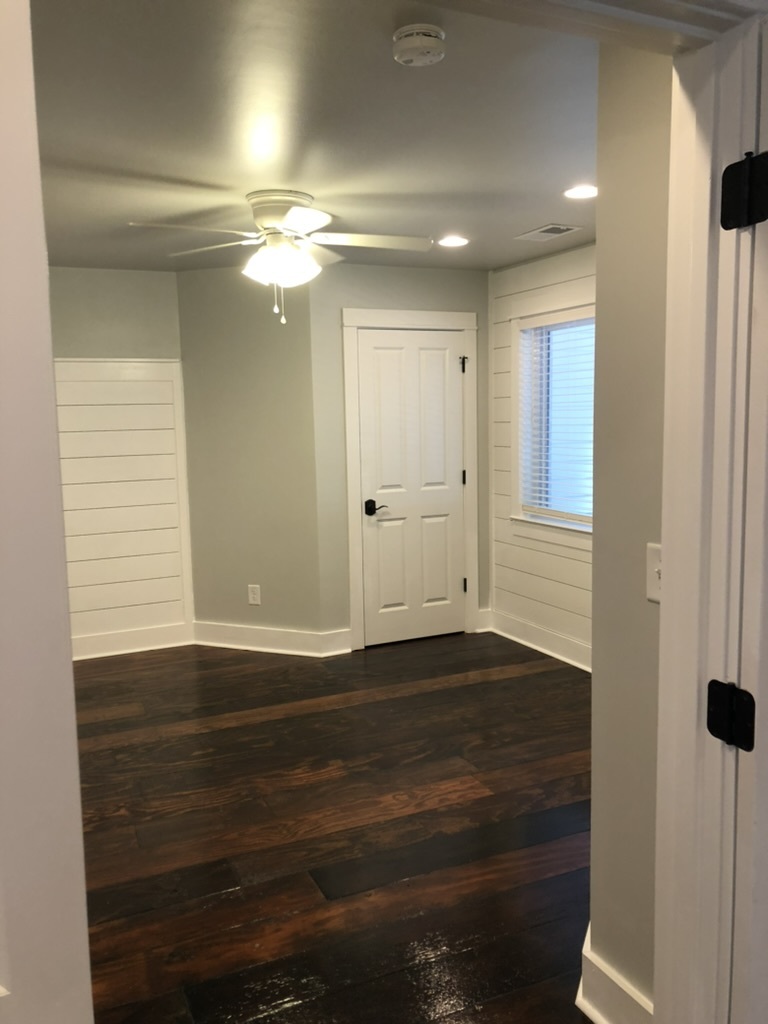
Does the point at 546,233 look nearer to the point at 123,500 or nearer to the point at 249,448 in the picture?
the point at 249,448

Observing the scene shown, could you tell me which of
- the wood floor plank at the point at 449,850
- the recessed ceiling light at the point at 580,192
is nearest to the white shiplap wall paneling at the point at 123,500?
the recessed ceiling light at the point at 580,192

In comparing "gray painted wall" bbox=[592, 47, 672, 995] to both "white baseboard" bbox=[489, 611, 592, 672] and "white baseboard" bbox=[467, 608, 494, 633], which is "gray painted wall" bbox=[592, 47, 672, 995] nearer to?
"white baseboard" bbox=[489, 611, 592, 672]

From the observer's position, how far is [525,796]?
3.14 meters

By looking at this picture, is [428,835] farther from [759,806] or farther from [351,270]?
[351,270]

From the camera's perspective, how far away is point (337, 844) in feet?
9.30

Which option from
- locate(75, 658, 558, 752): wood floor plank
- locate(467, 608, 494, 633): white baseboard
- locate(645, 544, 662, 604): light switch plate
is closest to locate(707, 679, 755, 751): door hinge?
locate(645, 544, 662, 604): light switch plate

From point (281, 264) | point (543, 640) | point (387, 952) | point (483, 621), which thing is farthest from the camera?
point (483, 621)

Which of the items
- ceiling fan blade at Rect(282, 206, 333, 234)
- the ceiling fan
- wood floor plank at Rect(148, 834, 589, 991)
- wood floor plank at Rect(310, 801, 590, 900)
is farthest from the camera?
the ceiling fan

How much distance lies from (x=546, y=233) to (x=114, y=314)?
8.90 feet

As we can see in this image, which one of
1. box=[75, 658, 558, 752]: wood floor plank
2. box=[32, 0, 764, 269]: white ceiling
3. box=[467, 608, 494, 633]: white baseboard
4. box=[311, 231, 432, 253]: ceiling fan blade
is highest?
box=[32, 0, 764, 269]: white ceiling

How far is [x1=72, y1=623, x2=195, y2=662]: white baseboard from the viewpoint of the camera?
507 centimetres

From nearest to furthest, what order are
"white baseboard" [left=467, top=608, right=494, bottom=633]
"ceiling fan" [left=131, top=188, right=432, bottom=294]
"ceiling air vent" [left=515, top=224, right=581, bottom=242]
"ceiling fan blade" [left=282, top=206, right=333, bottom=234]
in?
"ceiling fan blade" [left=282, top=206, right=333, bottom=234] → "ceiling fan" [left=131, top=188, right=432, bottom=294] → "ceiling air vent" [left=515, top=224, right=581, bottom=242] → "white baseboard" [left=467, top=608, right=494, bottom=633]

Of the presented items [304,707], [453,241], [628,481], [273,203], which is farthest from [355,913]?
[453,241]

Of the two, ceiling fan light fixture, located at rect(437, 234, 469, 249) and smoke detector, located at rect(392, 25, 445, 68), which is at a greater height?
ceiling fan light fixture, located at rect(437, 234, 469, 249)
